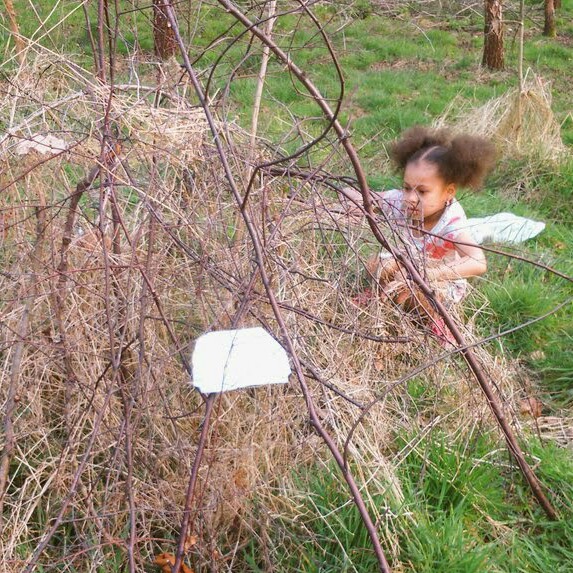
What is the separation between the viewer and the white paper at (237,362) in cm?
143

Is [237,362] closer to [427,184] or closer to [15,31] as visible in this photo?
[15,31]

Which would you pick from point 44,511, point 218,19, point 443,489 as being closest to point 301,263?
point 443,489

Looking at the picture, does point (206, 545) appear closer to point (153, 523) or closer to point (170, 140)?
point (153, 523)

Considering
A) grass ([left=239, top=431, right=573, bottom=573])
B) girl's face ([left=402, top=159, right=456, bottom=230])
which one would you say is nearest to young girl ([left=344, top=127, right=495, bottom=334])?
girl's face ([left=402, top=159, right=456, bottom=230])

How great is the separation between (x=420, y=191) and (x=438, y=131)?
1.53 feet

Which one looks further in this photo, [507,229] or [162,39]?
[507,229]

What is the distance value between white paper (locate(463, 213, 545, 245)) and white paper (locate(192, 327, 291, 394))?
2.47 m

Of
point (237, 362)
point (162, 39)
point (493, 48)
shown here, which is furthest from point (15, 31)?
point (493, 48)

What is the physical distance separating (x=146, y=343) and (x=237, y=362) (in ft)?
2.13

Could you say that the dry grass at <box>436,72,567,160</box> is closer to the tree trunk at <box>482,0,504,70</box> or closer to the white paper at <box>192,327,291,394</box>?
the tree trunk at <box>482,0,504,70</box>

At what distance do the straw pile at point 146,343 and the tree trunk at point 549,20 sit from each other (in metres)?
9.18

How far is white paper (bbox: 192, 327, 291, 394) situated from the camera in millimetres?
1434

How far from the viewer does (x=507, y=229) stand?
4.09m

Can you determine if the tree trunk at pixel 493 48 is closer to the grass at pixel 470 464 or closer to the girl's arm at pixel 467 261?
the grass at pixel 470 464
